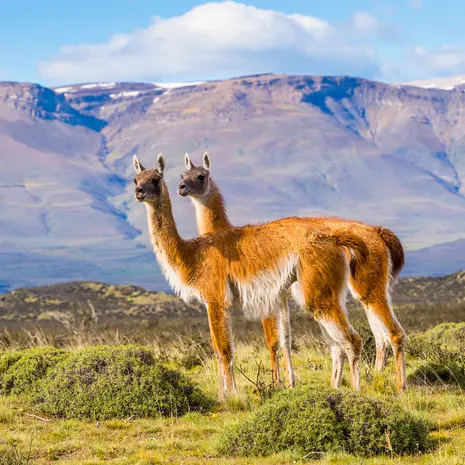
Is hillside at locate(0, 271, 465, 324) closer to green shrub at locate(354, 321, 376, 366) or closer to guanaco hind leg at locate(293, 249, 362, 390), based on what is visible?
green shrub at locate(354, 321, 376, 366)

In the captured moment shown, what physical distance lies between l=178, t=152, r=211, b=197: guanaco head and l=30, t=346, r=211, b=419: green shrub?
11.1 feet

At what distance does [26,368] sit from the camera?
33.6 feet

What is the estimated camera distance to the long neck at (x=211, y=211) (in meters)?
12.8

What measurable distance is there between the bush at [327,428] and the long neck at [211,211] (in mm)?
5368

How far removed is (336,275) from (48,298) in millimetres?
50217

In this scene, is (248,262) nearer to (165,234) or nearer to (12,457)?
(165,234)

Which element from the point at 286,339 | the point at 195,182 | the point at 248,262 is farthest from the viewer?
the point at 195,182

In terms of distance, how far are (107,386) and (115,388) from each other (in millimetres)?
91

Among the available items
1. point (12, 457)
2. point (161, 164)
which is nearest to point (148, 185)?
point (161, 164)

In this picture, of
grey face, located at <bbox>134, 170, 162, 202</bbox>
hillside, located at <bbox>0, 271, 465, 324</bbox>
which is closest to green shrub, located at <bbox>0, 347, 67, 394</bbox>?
grey face, located at <bbox>134, 170, 162, 202</bbox>

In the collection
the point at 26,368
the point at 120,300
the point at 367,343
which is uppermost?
the point at 26,368

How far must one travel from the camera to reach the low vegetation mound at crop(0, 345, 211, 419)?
9203 millimetres

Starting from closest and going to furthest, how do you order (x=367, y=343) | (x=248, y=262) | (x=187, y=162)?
(x=248, y=262) → (x=367, y=343) → (x=187, y=162)

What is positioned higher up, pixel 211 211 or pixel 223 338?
pixel 211 211
